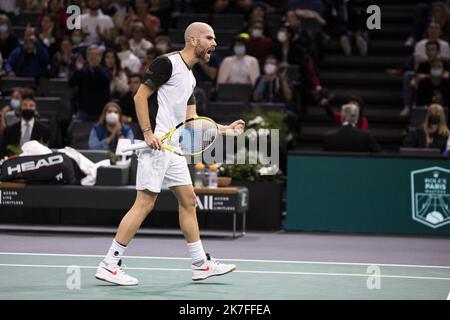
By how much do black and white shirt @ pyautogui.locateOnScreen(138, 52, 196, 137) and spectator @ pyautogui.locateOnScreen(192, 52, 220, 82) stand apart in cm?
949

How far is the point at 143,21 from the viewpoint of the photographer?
65.6 feet

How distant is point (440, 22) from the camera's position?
63.1ft

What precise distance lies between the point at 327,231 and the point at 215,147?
1.97 m

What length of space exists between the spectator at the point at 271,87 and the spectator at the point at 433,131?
8.79ft

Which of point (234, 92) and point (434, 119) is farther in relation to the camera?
point (234, 92)

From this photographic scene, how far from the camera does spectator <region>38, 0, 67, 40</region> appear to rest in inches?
782

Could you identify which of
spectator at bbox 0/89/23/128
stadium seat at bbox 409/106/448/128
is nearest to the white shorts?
spectator at bbox 0/89/23/128

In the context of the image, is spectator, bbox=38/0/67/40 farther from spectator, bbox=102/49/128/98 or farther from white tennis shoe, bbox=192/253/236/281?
white tennis shoe, bbox=192/253/236/281

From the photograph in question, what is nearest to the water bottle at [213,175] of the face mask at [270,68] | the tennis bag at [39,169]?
the tennis bag at [39,169]

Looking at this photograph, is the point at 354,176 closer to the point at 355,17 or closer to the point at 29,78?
the point at 355,17

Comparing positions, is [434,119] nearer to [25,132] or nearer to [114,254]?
[25,132]

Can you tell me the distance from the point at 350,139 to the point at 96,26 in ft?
21.5

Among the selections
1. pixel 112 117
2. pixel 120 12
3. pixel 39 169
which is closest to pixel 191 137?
Result: pixel 39 169

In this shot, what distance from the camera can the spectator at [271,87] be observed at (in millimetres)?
17406
